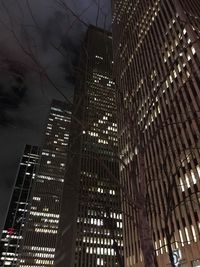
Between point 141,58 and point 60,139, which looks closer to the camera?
point 141,58

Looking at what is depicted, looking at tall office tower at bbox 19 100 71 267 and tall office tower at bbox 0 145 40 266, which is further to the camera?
tall office tower at bbox 0 145 40 266

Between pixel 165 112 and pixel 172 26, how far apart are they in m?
19.1

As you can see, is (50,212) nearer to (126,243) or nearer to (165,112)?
(126,243)

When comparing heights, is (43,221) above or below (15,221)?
below

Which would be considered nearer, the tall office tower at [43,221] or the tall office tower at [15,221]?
the tall office tower at [43,221]

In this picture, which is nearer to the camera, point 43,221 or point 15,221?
point 43,221

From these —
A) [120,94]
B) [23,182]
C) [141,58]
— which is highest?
[23,182]

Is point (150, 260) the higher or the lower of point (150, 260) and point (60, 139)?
the lower

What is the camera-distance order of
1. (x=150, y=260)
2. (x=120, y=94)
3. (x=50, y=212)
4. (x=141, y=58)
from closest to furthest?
(x=150, y=260)
(x=120, y=94)
(x=141, y=58)
(x=50, y=212)

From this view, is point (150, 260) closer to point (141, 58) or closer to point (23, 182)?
point (141, 58)

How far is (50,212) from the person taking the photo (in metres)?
156

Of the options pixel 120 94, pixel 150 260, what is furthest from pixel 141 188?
pixel 120 94

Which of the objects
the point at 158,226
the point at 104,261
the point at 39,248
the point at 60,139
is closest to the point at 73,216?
the point at 104,261

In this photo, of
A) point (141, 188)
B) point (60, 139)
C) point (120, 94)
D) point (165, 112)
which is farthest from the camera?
point (60, 139)
